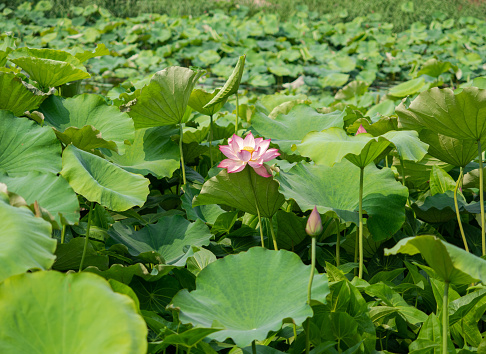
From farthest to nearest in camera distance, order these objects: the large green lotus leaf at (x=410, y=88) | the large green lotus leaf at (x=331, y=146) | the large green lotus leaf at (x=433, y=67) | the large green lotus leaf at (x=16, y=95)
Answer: the large green lotus leaf at (x=433, y=67) < the large green lotus leaf at (x=410, y=88) < the large green lotus leaf at (x=16, y=95) < the large green lotus leaf at (x=331, y=146)

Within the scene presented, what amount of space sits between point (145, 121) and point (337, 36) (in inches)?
261

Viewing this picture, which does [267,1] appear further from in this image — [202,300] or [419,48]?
[202,300]

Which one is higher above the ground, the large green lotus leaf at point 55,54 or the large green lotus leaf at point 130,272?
the large green lotus leaf at point 55,54

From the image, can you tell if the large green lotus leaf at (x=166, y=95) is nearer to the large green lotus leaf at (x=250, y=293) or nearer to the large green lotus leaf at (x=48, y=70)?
the large green lotus leaf at (x=48, y=70)

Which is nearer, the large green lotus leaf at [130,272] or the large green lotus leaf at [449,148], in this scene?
the large green lotus leaf at [130,272]

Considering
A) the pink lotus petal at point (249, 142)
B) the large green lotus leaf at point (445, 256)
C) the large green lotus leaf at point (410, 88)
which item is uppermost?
the pink lotus petal at point (249, 142)

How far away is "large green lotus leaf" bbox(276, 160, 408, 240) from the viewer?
40.3 inches

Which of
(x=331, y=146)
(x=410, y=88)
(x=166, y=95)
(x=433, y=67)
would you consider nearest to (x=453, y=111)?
(x=331, y=146)

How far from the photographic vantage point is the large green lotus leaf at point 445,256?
0.65 metres

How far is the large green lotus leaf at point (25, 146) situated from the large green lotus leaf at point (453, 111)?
0.77 m

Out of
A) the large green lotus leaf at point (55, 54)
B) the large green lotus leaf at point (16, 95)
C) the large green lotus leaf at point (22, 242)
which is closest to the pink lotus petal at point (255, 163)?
the large green lotus leaf at point (22, 242)

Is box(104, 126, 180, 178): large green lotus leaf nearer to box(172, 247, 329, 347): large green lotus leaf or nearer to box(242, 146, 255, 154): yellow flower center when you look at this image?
box(242, 146, 255, 154): yellow flower center

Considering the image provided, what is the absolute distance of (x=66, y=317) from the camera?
1.84 ft

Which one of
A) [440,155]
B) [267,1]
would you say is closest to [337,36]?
[267,1]
